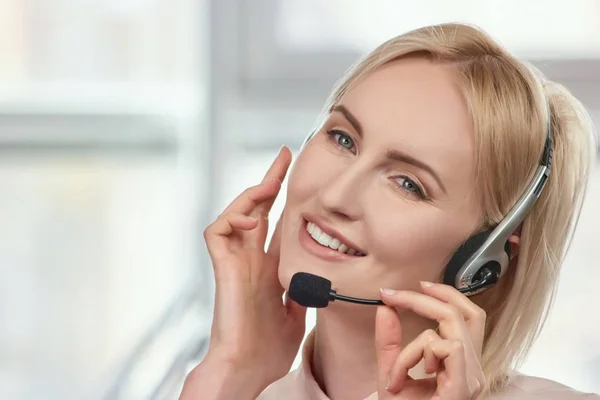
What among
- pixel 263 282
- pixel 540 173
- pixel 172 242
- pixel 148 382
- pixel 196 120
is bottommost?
pixel 148 382

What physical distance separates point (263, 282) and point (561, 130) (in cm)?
53

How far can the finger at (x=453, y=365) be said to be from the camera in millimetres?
1084

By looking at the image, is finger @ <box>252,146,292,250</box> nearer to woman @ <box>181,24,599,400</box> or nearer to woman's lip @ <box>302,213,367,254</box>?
woman @ <box>181,24,599,400</box>

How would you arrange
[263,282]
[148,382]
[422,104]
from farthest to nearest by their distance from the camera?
[148,382], [263,282], [422,104]

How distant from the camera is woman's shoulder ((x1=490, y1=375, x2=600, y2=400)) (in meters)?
1.33

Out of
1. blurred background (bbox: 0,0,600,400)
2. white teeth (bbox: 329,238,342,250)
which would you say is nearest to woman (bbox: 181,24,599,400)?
white teeth (bbox: 329,238,342,250)

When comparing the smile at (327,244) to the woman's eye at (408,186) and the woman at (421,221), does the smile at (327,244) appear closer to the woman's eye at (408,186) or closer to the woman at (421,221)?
the woman at (421,221)

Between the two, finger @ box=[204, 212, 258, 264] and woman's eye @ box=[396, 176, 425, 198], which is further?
finger @ box=[204, 212, 258, 264]

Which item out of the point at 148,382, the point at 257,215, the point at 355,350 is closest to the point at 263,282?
the point at 257,215

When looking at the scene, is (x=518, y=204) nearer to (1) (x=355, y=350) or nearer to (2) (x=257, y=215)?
(1) (x=355, y=350)

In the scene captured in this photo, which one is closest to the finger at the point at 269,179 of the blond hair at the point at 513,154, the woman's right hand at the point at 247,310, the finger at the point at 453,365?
the woman's right hand at the point at 247,310

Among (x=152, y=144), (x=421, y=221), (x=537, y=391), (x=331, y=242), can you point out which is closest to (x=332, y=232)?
(x=331, y=242)

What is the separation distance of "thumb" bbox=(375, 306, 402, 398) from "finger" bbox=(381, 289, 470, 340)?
0.7 inches

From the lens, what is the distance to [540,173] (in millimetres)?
1262
